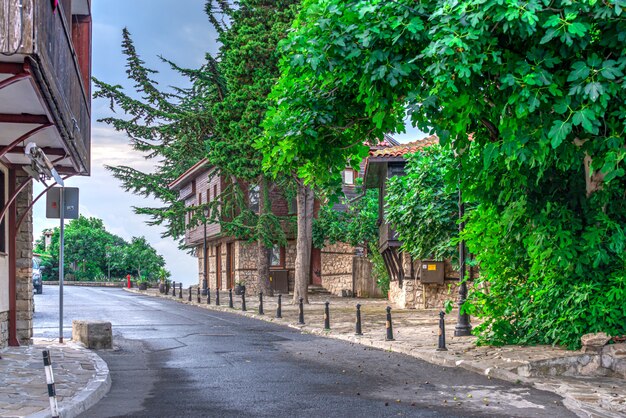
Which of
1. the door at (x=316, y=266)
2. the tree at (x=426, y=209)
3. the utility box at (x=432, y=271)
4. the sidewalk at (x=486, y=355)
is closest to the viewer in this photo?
the sidewalk at (x=486, y=355)

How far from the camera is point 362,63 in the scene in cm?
1206

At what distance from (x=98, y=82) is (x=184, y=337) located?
25653mm

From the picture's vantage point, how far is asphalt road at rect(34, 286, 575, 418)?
927 centimetres

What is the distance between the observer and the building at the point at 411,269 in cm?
2905

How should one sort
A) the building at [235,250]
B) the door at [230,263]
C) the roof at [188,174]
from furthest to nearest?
the door at [230,263], the roof at [188,174], the building at [235,250]

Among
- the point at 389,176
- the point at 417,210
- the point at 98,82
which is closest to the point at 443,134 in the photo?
the point at 417,210

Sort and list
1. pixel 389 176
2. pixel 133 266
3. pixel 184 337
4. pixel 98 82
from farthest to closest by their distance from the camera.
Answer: pixel 133 266 → pixel 98 82 → pixel 389 176 → pixel 184 337

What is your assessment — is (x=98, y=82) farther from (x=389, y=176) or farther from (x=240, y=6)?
(x=389, y=176)

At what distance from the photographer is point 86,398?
372 inches

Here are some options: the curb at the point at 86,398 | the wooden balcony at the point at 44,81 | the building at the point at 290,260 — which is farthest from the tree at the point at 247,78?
the curb at the point at 86,398

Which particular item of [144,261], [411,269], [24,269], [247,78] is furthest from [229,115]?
[144,261]

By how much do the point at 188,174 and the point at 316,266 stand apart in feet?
35.1

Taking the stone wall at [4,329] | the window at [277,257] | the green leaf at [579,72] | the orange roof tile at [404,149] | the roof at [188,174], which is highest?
the roof at [188,174]

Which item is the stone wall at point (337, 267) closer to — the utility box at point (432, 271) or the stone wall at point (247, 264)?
the stone wall at point (247, 264)
